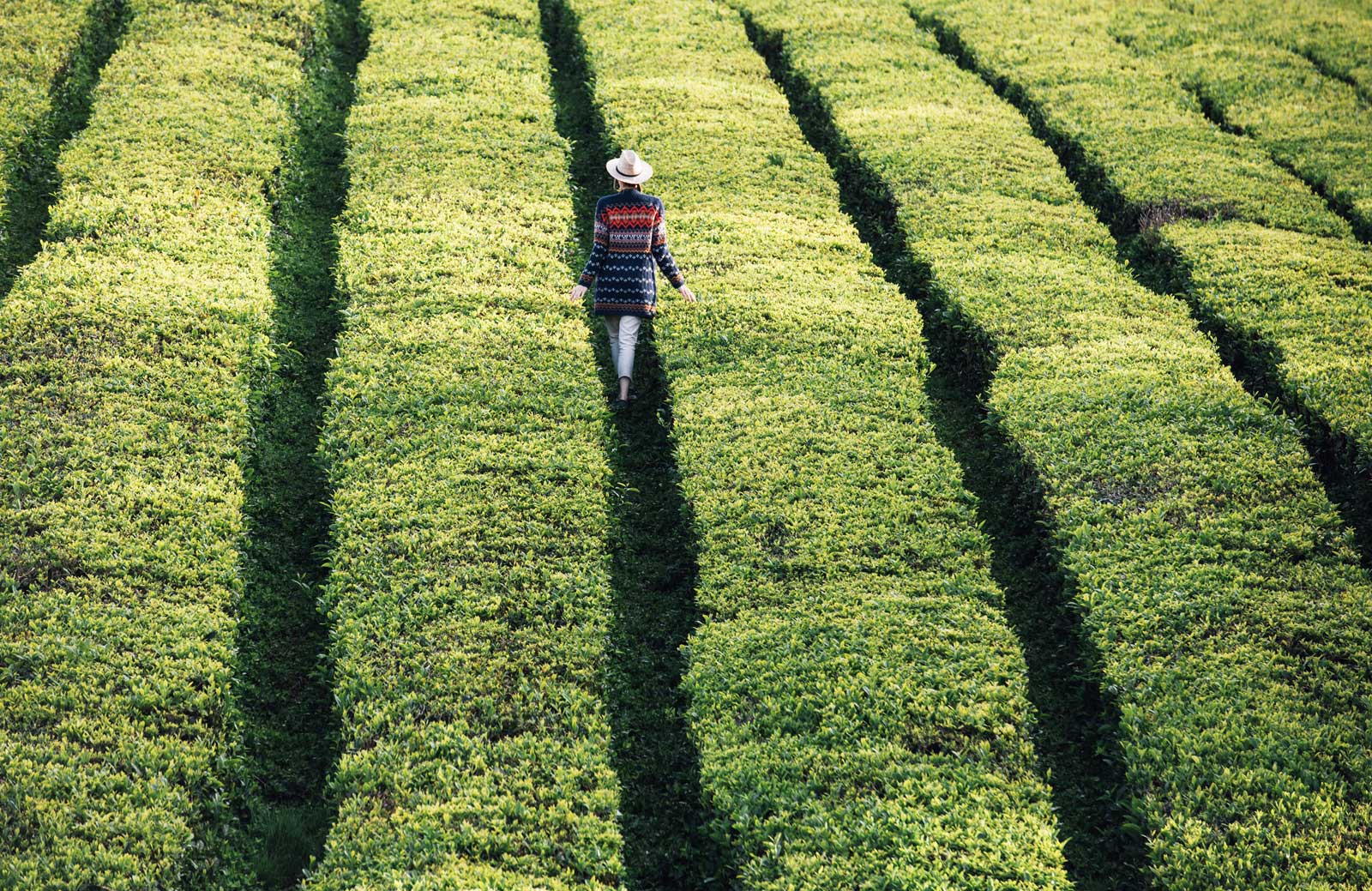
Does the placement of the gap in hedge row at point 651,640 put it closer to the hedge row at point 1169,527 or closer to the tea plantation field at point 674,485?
the tea plantation field at point 674,485

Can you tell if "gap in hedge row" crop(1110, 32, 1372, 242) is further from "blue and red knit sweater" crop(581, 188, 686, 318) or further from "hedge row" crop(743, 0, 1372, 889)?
"blue and red knit sweater" crop(581, 188, 686, 318)

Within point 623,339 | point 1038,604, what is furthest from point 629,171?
point 1038,604

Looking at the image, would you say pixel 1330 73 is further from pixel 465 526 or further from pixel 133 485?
pixel 133 485

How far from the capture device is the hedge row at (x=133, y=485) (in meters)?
7.16

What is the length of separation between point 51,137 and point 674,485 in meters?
10.4

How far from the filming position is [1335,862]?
705 cm

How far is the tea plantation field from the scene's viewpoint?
24.4 feet

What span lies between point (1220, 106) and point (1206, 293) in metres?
5.98

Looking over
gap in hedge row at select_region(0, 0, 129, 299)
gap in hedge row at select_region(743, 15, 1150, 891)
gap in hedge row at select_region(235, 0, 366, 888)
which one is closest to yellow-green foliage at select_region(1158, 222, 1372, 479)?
gap in hedge row at select_region(743, 15, 1150, 891)

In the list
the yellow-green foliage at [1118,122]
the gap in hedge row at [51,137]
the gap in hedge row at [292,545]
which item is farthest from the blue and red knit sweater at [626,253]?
the yellow-green foliage at [1118,122]

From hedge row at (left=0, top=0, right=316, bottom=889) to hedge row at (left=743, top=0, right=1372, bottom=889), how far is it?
654 centimetres

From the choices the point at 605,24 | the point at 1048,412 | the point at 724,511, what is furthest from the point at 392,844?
the point at 605,24

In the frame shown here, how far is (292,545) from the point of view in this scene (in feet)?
32.3

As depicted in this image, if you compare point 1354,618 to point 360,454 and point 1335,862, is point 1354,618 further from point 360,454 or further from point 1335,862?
point 360,454
